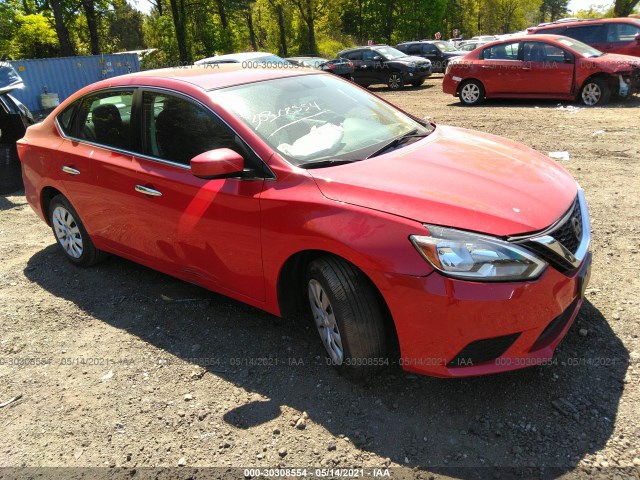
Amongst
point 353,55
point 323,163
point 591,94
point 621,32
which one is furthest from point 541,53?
point 323,163

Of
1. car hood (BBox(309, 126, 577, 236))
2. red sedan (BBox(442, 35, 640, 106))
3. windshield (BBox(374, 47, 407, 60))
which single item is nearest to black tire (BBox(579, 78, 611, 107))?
red sedan (BBox(442, 35, 640, 106))

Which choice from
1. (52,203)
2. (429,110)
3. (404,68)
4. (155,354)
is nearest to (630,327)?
(155,354)

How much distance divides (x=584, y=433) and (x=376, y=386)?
41.1 inches

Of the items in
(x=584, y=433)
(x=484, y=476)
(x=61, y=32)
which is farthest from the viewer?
(x=61, y=32)

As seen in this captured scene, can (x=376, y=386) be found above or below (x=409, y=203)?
below

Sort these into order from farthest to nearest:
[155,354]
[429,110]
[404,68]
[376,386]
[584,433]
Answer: [404,68], [429,110], [155,354], [376,386], [584,433]

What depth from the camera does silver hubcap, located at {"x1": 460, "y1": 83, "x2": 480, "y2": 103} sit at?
12750mm

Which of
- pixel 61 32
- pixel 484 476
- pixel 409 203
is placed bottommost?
pixel 484 476

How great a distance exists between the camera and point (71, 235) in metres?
4.80

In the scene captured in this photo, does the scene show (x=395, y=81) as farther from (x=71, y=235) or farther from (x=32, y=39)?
(x=32, y=39)

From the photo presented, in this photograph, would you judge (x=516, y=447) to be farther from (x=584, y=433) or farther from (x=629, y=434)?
(x=629, y=434)

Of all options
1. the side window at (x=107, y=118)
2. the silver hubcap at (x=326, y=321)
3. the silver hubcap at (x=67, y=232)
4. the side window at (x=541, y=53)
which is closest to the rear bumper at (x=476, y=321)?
the silver hubcap at (x=326, y=321)

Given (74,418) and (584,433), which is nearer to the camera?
(584,433)

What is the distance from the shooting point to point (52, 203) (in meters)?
4.85
